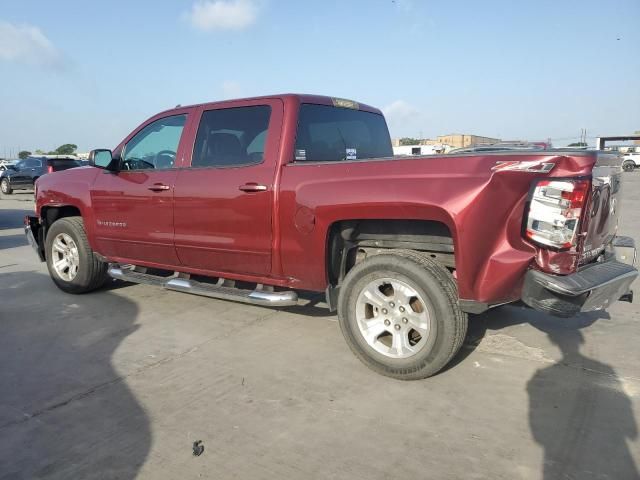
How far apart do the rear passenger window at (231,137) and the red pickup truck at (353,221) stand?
0.04ft

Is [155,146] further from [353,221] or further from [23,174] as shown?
[23,174]

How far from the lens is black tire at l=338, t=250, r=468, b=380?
3271 millimetres

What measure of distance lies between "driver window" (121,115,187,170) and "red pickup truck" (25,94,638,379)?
2 cm

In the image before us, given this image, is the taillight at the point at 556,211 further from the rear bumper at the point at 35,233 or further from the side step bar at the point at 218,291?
the rear bumper at the point at 35,233

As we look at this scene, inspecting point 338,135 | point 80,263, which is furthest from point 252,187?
point 80,263

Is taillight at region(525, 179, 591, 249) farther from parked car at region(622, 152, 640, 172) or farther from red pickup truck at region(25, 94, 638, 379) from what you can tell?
parked car at region(622, 152, 640, 172)

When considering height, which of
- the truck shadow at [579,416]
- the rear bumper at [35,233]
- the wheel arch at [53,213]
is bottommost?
the truck shadow at [579,416]

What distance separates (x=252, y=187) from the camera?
409cm

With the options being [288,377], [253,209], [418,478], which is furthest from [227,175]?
[418,478]

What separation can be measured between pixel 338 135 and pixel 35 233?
4.07m

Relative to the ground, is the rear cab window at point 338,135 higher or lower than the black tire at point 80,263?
higher

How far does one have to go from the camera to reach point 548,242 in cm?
293

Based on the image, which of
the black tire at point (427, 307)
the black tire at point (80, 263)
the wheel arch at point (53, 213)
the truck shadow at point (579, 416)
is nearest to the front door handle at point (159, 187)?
the black tire at point (80, 263)

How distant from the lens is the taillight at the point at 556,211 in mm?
2846
